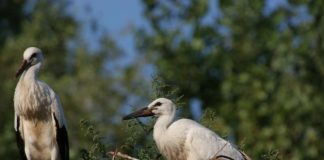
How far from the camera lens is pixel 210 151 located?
464 inches

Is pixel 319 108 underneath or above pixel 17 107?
above

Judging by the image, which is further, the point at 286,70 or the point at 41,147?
the point at 286,70

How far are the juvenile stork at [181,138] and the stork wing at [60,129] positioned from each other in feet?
2.54

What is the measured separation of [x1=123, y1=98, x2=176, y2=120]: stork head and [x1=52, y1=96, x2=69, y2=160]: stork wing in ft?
2.49

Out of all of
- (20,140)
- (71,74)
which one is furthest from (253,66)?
(20,140)

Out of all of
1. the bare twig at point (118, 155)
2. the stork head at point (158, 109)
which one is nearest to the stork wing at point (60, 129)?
the stork head at point (158, 109)

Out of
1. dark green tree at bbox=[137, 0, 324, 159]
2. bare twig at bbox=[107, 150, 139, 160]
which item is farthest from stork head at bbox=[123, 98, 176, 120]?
dark green tree at bbox=[137, 0, 324, 159]

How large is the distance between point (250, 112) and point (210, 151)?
34.1 ft

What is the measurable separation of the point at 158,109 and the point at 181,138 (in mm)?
325

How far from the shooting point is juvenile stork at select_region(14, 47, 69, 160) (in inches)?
493

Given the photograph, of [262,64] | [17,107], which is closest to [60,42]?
[262,64]

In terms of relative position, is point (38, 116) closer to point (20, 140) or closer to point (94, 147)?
point (20, 140)

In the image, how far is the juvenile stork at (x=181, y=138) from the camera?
1177 centimetres

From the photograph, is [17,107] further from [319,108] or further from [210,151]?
[319,108]
